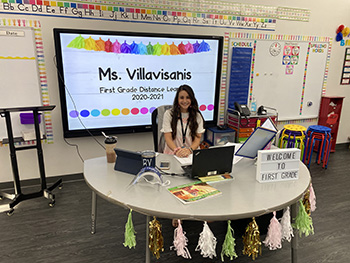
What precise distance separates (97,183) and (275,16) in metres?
3.60

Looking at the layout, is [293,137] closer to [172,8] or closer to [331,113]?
[331,113]

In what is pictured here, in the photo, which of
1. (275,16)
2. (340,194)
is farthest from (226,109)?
(340,194)

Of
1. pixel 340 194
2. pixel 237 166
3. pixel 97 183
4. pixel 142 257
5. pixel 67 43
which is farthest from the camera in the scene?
pixel 340 194

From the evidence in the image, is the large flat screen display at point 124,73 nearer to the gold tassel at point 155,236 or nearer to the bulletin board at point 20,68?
the bulletin board at point 20,68

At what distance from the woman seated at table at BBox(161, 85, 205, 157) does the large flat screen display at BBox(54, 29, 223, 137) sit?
3.01 feet

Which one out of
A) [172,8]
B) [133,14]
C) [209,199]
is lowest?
[209,199]

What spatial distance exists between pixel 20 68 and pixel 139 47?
135 cm

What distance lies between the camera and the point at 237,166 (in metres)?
1.89

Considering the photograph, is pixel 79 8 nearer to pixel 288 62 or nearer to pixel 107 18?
pixel 107 18

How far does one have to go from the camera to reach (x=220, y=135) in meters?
3.59

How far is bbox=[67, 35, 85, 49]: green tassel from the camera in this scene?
2.90 meters

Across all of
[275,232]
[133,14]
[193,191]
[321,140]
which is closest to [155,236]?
[193,191]

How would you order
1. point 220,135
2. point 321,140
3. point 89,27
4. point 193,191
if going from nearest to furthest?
point 193,191, point 89,27, point 220,135, point 321,140

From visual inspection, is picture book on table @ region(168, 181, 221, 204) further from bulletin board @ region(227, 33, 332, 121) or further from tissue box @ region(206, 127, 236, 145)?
bulletin board @ region(227, 33, 332, 121)
